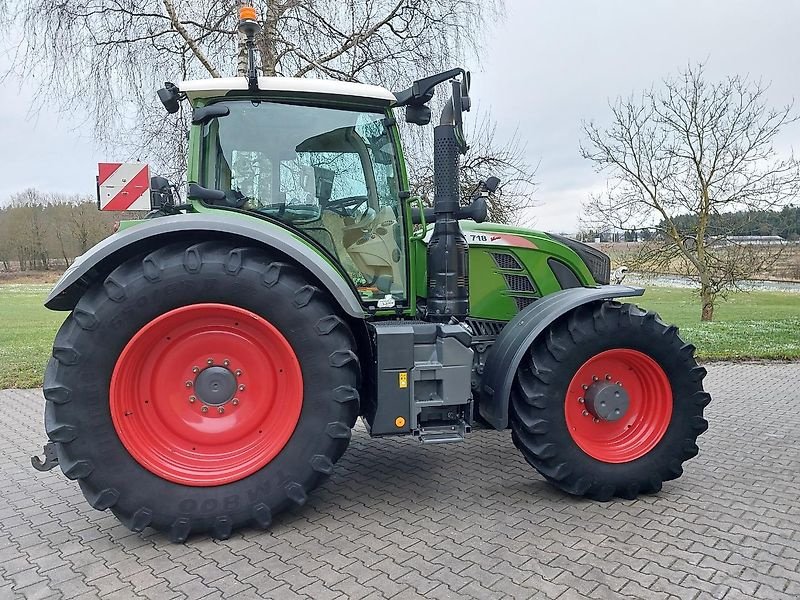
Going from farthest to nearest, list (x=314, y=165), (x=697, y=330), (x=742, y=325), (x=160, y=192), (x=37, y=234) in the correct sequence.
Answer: (x=37, y=234) < (x=742, y=325) < (x=697, y=330) < (x=160, y=192) < (x=314, y=165)

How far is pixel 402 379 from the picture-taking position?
11.8 feet

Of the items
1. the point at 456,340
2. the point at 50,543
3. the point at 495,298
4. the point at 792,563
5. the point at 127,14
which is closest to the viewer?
the point at 792,563

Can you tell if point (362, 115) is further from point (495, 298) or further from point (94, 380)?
point (94, 380)

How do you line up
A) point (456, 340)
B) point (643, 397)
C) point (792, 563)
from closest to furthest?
point (792, 563), point (456, 340), point (643, 397)

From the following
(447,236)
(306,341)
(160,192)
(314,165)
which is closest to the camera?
(306,341)

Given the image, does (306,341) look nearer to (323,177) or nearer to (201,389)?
(201,389)

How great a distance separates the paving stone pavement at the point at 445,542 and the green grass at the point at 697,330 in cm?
527

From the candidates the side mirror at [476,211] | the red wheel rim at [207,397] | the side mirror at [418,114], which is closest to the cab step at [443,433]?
the red wheel rim at [207,397]

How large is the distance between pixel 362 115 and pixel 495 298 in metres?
1.63

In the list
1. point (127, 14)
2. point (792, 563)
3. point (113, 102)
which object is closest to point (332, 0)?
point (127, 14)

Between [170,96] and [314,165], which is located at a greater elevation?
[170,96]

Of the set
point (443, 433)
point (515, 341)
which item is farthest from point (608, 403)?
point (443, 433)

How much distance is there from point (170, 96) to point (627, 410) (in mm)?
3496

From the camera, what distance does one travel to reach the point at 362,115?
149 inches
